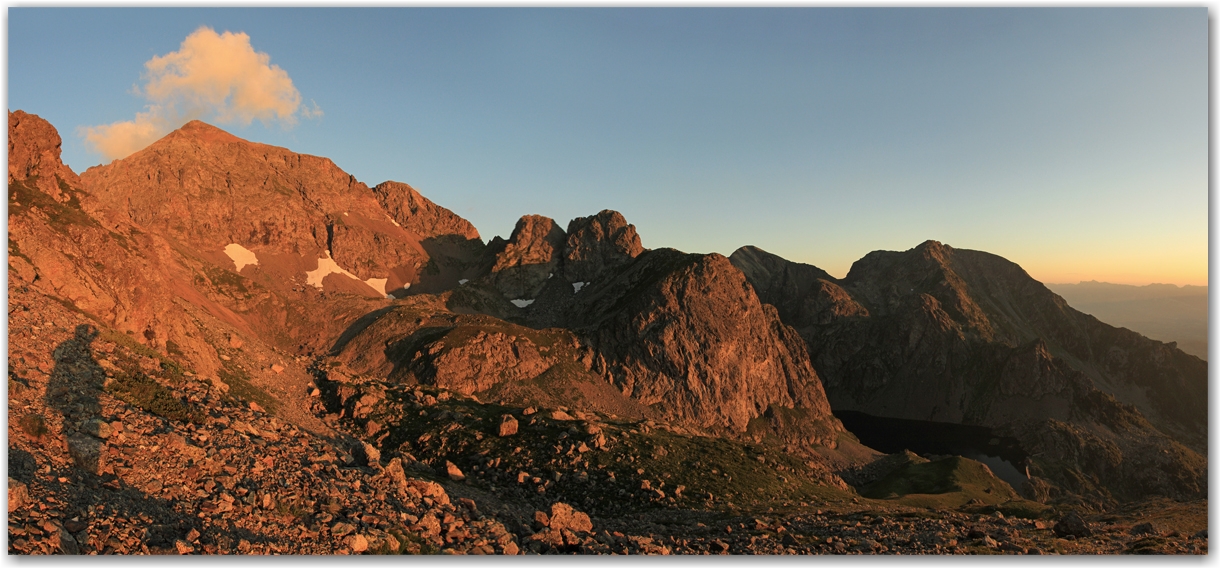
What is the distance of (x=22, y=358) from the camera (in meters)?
23.2

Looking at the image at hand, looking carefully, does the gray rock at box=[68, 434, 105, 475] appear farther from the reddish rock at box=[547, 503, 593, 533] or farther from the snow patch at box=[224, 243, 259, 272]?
the snow patch at box=[224, 243, 259, 272]

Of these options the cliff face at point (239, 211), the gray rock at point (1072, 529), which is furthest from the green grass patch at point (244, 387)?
the cliff face at point (239, 211)

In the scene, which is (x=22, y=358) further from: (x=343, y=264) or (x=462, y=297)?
(x=343, y=264)

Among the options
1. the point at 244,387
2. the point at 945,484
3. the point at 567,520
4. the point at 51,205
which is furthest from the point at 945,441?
the point at 51,205

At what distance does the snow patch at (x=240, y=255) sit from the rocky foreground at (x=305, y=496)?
144 metres

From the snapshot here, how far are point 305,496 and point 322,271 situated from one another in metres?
178

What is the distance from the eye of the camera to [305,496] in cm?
1964

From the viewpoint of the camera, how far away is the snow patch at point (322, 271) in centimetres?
16912

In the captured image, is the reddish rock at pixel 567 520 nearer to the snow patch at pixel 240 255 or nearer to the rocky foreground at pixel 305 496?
the rocky foreground at pixel 305 496

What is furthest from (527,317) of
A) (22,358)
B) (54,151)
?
(22,358)

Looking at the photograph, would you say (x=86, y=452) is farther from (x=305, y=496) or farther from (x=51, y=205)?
(x=51, y=205)

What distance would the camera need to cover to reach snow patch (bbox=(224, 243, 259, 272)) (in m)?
158

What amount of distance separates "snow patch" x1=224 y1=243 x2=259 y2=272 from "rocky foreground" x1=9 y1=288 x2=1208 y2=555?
143873mm

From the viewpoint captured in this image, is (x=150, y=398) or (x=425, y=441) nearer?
(x=150, y=398)
